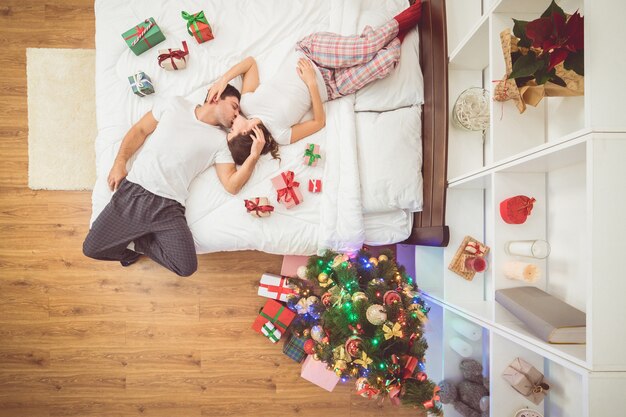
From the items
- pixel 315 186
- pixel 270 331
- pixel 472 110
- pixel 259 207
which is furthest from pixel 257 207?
pixel 472 110

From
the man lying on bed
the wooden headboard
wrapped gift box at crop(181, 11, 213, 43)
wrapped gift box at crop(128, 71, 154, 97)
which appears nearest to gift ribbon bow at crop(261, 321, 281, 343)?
the man lying on bed

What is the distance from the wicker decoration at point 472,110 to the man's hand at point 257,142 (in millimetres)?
899

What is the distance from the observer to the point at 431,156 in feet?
5.53

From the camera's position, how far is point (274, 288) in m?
1.99

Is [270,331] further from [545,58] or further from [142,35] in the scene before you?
[545,58]

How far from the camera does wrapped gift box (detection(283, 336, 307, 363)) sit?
6.50ft

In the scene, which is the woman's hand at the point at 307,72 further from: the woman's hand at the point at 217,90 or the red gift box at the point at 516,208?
the red gift box at the point at 516,208

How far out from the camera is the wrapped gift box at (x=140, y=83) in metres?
1.67

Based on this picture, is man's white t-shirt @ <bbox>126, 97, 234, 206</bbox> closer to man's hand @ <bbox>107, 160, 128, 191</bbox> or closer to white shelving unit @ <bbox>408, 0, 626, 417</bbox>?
man's hand @ <bbox>107, 160, 128, 191</bbox>

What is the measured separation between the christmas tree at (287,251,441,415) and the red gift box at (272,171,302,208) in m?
0.34

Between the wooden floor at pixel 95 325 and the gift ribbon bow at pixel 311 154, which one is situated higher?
the gift ribbon bow at pixel 311 154

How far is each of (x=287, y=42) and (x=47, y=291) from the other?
192 centimetres

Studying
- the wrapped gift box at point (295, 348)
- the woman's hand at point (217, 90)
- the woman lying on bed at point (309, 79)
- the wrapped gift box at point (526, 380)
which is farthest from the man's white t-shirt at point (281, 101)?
the wrapped gift box at point (526, 380)

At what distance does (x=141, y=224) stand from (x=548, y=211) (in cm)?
172
